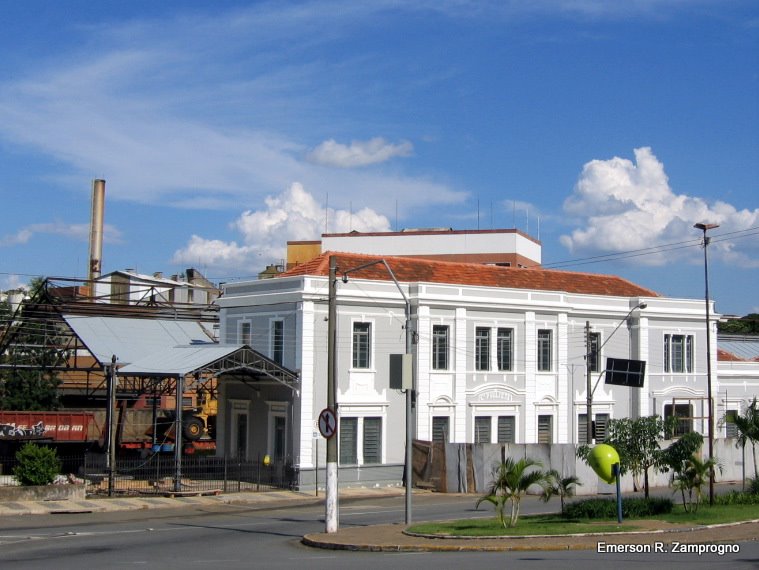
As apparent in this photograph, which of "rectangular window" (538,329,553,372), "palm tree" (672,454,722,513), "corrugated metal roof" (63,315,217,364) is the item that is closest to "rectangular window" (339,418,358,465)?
"corrugated metal roof" (63,315,217,364)

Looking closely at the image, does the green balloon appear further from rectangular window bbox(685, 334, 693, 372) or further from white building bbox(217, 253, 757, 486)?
rectangular window bbox(685, 334, 693, 372)

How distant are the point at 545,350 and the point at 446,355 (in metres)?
5.42

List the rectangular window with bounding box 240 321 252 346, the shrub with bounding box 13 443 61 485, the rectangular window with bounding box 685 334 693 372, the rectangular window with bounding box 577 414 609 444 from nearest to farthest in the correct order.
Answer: the shrub with bounding box 13 443 61 485, the rectangular window with bounding box 240 321 252 346, the rectangular window with bounding box 577 414 609 444, the rectangular window with bounding box 685 334 693 372

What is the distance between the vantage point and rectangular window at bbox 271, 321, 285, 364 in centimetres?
4219

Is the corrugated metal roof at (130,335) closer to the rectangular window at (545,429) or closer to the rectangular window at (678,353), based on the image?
the rectangular window at (545,429)

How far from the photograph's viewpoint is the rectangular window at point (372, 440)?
138ft

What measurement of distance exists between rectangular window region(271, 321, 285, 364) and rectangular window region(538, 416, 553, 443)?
40.7 ft

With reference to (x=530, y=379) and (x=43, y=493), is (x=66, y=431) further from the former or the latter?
(x=530, y=379)

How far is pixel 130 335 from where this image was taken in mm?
45875

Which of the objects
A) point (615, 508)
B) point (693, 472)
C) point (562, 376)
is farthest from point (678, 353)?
point (615, 508)

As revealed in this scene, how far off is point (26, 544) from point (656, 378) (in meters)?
32.9

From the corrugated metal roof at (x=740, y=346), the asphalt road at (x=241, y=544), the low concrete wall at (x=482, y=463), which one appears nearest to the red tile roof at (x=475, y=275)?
the low concrete wall at (x=482, y=463)

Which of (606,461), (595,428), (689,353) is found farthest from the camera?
(689,353)

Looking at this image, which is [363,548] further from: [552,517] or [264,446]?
[264,446]
